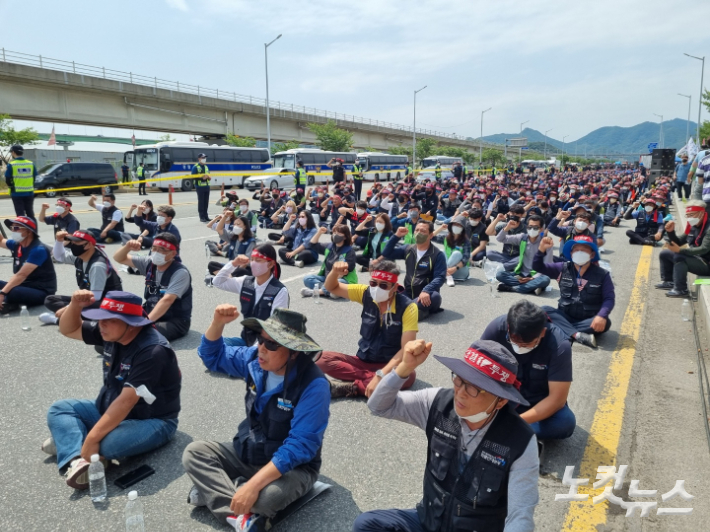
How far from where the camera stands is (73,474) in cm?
334

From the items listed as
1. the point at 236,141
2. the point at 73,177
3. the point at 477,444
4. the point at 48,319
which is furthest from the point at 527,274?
the point at 236,141

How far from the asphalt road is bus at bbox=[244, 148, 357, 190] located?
2745cm

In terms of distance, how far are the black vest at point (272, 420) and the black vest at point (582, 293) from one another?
423cm

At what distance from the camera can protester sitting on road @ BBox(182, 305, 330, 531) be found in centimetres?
295

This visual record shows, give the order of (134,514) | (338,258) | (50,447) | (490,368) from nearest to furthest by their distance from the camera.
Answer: (490,368) → (134,514) → (50,447) → (338,258)

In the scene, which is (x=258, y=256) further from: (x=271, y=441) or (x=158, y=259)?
(x=271, y=441)

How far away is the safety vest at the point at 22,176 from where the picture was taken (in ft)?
41.8

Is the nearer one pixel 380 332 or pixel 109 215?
pixel 380 332

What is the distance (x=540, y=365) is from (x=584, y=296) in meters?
2.75

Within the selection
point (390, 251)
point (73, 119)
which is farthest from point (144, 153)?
point (390, 251)

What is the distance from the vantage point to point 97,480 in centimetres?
336

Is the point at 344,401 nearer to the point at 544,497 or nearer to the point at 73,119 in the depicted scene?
the point at 544,497

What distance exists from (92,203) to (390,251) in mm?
8335

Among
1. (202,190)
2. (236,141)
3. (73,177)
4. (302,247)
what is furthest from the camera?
(236,141)
